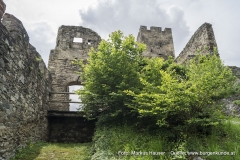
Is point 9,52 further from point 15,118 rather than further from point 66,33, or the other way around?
point 66,33

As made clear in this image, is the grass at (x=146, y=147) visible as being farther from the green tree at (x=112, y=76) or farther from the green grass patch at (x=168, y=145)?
the green tree at (x=112, y=76)

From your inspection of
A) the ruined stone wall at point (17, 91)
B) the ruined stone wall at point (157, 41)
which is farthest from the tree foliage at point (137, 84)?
the ruined stone wall at point (157, 41)

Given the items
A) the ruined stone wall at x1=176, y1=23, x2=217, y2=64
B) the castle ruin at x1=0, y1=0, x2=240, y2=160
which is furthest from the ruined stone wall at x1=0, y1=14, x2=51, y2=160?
the ruined stone wall at x1=176, y1=23, x2=217, y2=64

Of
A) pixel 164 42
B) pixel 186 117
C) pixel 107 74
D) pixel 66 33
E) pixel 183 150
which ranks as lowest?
pixel 183 150

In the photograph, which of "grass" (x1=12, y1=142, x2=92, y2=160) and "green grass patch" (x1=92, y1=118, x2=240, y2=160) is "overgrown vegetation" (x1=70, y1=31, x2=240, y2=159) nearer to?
"green grass patch" (x1=92, y1=118, x2=240, y2=160)

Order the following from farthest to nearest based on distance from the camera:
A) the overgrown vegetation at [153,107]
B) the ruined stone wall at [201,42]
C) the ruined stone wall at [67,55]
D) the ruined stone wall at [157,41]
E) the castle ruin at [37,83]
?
the ruined stone wall at [157,41] → the ruined stone wall at [67,55] → the ruined stone wall at [201,42] → the castle ruin at [37,83] → the overgrown vegetation at [153,107]

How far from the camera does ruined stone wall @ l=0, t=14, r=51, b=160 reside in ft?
15.9

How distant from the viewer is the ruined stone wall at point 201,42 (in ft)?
39.7

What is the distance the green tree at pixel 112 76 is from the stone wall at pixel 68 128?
Result: 204cm

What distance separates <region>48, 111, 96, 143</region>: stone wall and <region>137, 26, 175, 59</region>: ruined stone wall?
14.0 metres

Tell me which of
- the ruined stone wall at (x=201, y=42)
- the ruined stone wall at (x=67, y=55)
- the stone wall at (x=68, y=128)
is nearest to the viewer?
the stone wall at (x=68, y=128)

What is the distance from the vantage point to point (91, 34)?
14.4 m

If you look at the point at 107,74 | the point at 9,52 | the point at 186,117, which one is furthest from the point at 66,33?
the point at 186,117

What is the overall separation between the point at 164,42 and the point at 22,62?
61.9 ft
